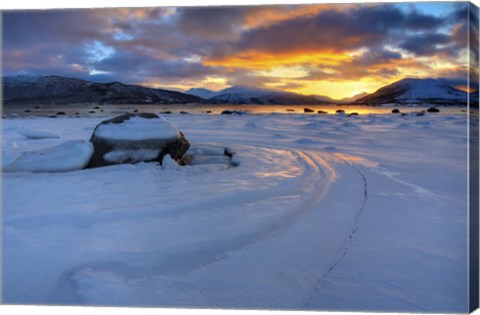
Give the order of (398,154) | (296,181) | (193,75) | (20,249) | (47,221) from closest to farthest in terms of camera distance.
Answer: (20,249) < (47,221) < (296,181) < (193,75) < (398,154)

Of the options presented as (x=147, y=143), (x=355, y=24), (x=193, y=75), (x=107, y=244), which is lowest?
(x=107, y=244)

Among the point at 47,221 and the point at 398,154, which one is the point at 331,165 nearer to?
the point at 398,154

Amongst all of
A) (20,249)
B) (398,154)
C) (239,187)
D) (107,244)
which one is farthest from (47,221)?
(398,154)

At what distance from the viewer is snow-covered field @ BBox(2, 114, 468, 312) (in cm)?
158

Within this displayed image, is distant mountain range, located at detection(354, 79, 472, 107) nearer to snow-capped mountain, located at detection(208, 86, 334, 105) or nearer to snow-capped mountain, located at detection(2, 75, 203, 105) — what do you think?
snow-capped mountain, located at detection(208, 86, 334, 105)

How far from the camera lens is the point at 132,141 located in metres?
3.59

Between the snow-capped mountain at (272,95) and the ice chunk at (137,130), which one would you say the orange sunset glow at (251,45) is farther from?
the ice chunk at (137,130)

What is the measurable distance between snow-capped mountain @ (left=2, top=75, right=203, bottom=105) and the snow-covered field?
1028 millimetres

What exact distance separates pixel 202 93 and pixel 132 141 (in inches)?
42.7

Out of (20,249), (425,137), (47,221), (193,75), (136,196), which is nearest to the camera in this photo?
(20,249)

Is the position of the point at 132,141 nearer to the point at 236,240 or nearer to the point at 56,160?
the point at 56,160

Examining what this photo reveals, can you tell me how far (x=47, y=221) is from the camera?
2.11 meters

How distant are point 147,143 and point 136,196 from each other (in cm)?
115

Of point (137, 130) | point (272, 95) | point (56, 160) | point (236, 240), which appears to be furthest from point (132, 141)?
point (236, 240)
